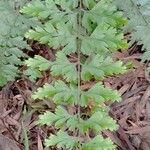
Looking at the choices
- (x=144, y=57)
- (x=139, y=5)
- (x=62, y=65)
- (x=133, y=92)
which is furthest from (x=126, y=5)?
(x=62, y=65)

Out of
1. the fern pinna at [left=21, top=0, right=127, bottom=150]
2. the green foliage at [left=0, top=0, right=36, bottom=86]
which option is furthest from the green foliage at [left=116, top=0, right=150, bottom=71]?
the green foliage at [left=0, top=0, right=36, bottom=86]

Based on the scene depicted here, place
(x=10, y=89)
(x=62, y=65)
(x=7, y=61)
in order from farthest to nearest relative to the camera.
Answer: (x=10, y=89)
(x=7, y=61)
(x=62, y=65)

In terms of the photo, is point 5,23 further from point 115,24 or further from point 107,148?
point 107,148

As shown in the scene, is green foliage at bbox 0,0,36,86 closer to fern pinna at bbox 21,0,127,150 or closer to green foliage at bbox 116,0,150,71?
fern pinna at bbox 21,0,127,150

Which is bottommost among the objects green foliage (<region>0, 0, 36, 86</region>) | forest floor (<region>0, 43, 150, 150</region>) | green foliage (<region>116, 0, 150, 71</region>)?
forest floor (<region>0, 43, 150, 150</region>)

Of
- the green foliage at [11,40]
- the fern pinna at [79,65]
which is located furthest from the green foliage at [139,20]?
the green foliage at [11,40]

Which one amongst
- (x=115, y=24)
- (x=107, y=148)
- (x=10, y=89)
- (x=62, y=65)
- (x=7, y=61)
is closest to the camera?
(x=107, y=148)

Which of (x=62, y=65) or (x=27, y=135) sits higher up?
(x=62, y=65)
